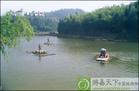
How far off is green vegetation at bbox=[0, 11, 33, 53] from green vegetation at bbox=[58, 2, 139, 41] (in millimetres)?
26479

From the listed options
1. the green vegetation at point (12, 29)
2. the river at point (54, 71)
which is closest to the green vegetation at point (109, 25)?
the river at point (54, 71)

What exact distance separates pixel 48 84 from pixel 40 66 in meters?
4.93

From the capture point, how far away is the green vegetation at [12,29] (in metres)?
9.17

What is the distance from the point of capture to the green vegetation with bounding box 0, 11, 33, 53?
917 centimetres

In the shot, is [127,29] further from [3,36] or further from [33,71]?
[3,36]

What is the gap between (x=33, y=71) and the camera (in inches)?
620

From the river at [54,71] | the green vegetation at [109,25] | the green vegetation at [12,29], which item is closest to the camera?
the green vegetation at [12,29]

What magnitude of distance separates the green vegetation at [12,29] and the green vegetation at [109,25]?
2648cm

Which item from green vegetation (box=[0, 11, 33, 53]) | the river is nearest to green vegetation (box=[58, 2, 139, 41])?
the river

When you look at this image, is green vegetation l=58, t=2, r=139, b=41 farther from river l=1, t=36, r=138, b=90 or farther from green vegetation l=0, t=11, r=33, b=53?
green vegetation l=0, t=11, r=33, b=53

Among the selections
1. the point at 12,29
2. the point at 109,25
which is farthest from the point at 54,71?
the point at 109,25

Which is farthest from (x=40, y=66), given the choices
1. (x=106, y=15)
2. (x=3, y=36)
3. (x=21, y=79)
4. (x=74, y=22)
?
(x=74, y=22)

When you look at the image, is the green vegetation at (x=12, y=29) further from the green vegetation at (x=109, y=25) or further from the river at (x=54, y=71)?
the green vegetation at (x=109, y=25)

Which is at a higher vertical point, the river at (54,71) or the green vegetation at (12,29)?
the green vegetation at (12,29)
